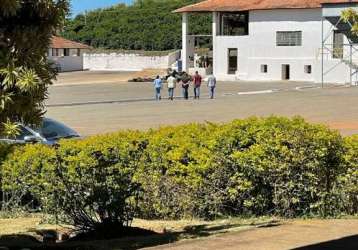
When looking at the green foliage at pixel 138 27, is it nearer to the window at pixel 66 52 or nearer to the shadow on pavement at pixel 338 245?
the window at pixel 66 52

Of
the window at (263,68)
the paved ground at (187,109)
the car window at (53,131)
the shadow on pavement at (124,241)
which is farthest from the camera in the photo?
the window at (263,68)

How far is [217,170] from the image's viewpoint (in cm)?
995

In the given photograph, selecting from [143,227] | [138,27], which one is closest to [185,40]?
[138,27]

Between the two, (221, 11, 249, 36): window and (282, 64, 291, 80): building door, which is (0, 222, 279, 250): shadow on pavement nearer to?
(282, 64, 291, 80): building door

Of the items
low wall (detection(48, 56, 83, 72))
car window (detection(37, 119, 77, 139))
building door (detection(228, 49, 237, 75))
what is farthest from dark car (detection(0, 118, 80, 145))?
low wall (detection(48, 56, 83, 72))

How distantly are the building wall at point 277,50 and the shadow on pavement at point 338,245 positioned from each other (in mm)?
64703

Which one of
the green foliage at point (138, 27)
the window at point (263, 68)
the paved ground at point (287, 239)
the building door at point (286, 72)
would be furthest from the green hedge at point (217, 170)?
the green foliage at point (138, 27)

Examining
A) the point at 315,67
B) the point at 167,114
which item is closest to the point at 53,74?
the point at 167,114

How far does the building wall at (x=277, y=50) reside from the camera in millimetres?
73812

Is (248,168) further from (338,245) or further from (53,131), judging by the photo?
(53,131)

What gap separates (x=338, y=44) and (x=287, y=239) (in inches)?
2618

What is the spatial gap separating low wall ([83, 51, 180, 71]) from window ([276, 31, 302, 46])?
105 feet

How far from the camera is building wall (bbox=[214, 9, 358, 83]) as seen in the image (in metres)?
73.8

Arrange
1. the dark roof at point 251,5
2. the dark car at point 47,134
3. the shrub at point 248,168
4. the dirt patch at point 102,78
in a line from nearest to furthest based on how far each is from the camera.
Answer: the shrub at point 248,168 < the dark car at point 47,134 < the dark roof at point 251,5 < the dirt patch at point 102,78
